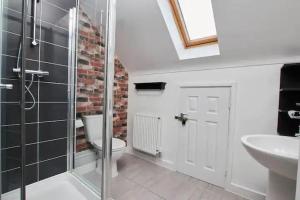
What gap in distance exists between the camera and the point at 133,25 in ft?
7.10

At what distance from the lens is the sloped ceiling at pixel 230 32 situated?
1.38 meters

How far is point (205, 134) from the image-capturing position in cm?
209

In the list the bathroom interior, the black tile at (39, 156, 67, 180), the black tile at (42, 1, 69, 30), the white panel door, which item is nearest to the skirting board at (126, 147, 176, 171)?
the bathroom interior

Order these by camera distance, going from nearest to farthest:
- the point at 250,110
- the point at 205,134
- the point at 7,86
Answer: the point at 7,86 → the point at 250,110 → the point at 205,134

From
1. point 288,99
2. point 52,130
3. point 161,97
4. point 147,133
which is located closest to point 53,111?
point 52,130

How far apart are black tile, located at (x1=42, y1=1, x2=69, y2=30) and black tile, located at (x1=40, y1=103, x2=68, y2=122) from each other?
2.92 feet

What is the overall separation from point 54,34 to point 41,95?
681 mm

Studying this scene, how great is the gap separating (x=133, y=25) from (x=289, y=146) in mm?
2130

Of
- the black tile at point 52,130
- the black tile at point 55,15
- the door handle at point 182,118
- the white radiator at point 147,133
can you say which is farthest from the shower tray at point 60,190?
the black tile at point 55,15

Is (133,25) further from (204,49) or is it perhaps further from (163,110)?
(163,110)

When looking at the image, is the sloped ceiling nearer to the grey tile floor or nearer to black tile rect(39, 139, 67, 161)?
the grey tile floor

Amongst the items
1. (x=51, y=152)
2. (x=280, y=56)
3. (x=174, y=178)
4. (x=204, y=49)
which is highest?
(x=204, y=49)

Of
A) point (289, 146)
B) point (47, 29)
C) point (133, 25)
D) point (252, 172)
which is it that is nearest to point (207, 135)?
point (252, 172)

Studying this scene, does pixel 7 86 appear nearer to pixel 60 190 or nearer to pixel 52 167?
pixel 52 167
